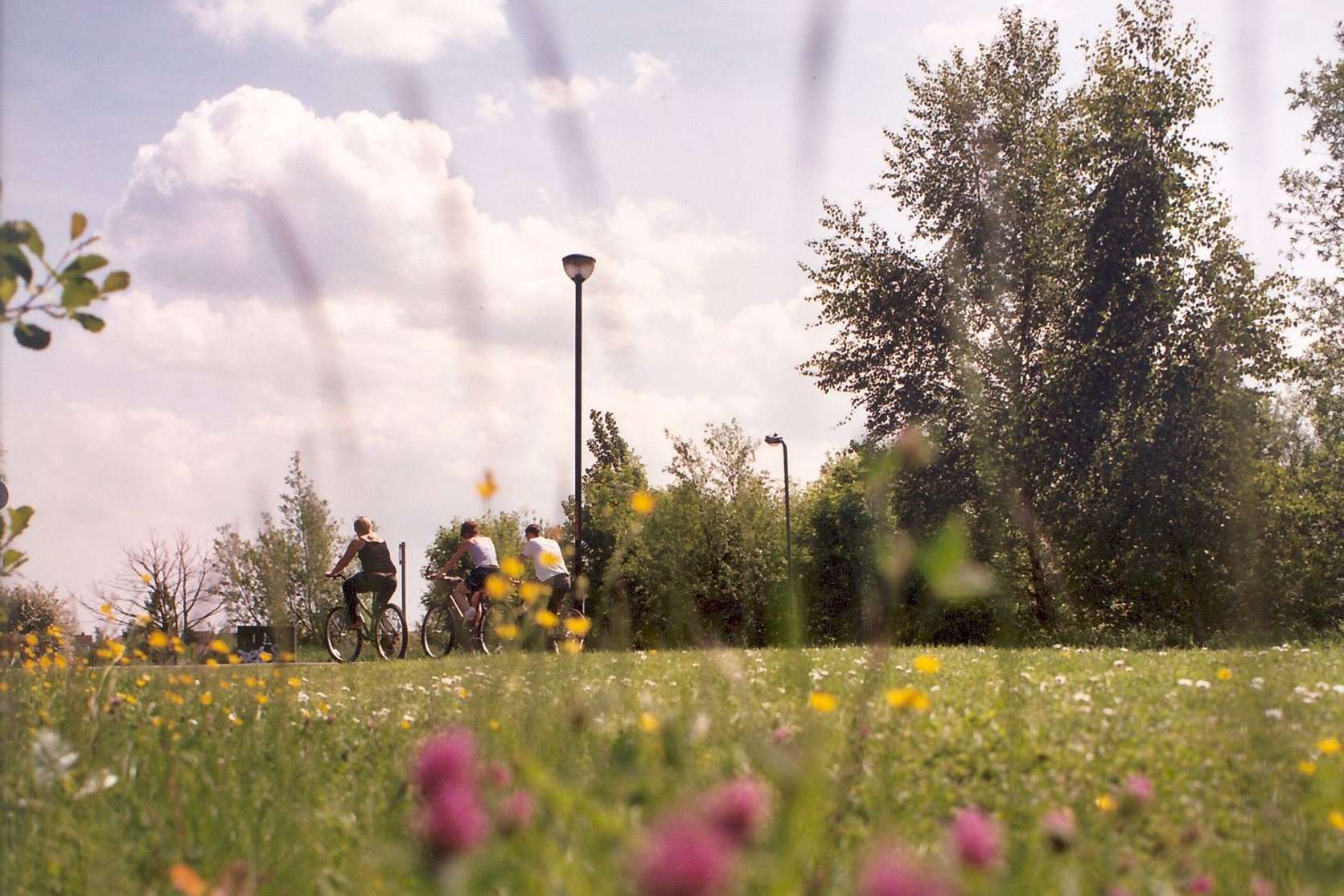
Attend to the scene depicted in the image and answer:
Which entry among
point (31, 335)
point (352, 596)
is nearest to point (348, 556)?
point (352, 596)

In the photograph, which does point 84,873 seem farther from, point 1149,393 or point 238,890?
point 1149,393

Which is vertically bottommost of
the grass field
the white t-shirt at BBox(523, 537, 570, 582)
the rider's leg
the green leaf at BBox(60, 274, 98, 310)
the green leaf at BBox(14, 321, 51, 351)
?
the grass field

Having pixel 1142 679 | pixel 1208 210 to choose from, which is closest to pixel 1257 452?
pixel 1208 210

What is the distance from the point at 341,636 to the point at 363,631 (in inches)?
21.6

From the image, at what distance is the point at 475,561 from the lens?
13.8m

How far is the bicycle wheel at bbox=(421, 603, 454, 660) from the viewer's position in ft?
50.3

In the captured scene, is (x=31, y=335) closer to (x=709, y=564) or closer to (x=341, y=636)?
(x=341, y=636)

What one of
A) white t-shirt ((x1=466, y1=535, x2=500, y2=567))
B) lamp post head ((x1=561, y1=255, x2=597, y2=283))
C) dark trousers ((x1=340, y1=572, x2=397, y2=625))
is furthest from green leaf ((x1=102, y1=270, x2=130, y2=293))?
lamp post head ((x1=561, y1=255, x2=597, y2=283))

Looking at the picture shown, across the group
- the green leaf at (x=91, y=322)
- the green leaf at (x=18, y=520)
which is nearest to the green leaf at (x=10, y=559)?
the green leaf at (x=18, y=520)

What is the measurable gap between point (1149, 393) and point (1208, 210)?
467 cm

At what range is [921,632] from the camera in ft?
96.7

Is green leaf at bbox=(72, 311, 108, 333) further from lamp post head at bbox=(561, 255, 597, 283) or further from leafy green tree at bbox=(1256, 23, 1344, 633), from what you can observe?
leafy green tree at bbox=(1256, 23, 1344, 633)

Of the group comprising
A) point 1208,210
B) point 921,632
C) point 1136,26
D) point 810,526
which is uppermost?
point 1136,26

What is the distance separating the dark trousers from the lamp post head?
19.0ft
